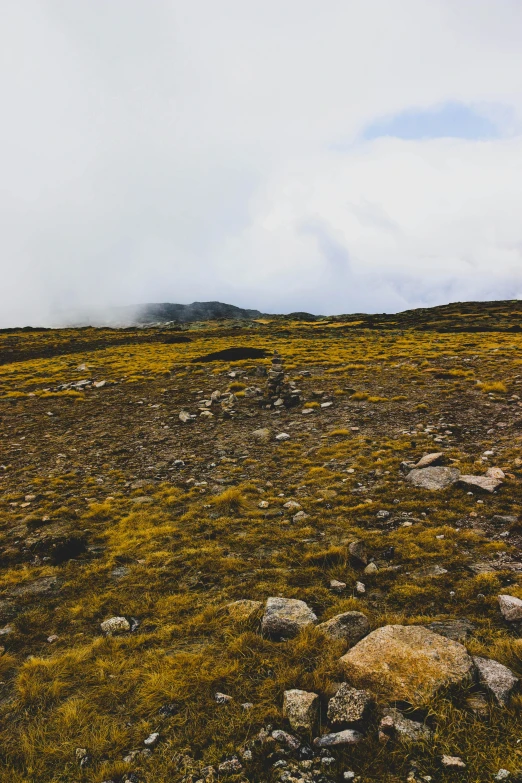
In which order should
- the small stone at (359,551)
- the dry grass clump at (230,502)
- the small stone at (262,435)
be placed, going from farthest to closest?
1. the small stone at (262,435)
2. the dry grass clump at (230,502)
3. the small stone at (359,551)

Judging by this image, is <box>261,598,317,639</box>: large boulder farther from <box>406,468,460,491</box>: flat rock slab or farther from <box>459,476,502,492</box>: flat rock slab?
<box>459,476,502,492</box>: flat rock slab

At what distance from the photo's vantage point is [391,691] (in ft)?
13.6

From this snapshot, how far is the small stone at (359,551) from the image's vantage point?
23.2 ft

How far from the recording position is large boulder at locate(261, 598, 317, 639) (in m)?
5.41

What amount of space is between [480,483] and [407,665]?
20.2 ft

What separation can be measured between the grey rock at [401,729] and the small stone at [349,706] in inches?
7.6

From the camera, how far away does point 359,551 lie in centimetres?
721

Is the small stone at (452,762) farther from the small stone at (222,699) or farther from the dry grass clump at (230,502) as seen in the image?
the dry grass clump at (230,502)

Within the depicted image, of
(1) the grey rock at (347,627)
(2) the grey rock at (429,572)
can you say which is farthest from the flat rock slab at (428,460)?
(1) the grey rock at (347,627)

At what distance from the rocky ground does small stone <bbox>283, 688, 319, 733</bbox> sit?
2 cm

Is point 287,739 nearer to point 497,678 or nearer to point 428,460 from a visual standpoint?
point 497,678

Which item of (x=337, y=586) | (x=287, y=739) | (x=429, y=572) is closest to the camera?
(x=287, y=739)

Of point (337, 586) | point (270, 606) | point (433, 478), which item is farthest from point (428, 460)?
point (270, 606)

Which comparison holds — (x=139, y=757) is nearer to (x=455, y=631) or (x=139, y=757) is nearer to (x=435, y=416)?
(x=455, y=631)
